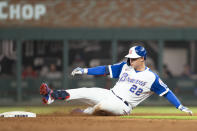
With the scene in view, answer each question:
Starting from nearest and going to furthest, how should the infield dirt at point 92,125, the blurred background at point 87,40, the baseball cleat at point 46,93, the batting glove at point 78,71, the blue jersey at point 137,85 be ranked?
the infield dirt at point 92,125 < the baseball cleat at point 46,93 < the batting glove at point 78,71 < the blue jersey at point 137,85 < the blurred background at point 87,40

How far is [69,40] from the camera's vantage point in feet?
67.2

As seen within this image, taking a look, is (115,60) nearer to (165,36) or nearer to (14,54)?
(165,36)

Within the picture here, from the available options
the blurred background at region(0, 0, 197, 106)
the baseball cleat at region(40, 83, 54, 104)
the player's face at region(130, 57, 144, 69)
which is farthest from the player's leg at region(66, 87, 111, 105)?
the blurred background at region(0, 0, 197, 106)

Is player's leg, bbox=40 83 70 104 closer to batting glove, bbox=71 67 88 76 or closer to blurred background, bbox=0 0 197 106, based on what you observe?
batting glove, bbox=71 67 88 76

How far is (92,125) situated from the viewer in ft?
29.1

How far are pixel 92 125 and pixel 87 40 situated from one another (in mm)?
11714

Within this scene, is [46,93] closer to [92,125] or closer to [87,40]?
[92,125]

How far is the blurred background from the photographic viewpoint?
20172 millimetres

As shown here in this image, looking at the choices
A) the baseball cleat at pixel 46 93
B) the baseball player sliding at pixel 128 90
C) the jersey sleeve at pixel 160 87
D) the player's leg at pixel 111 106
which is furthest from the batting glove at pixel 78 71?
the jersey sleeve at pixel 160 87

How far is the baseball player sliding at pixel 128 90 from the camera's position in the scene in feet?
34.9

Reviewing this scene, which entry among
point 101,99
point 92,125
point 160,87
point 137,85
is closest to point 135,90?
point 137,85

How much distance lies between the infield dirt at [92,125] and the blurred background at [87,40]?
1027cm

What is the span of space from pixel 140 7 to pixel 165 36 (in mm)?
1439

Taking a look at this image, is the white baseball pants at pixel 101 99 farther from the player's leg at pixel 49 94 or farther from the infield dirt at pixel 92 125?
the infield dirt at pixel 92 125
